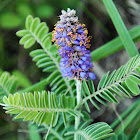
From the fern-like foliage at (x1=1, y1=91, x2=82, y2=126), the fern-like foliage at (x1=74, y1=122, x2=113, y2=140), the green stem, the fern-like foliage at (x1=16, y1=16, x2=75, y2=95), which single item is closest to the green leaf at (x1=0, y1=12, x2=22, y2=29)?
the fern-like foliage at (x1=16, y1=16, x2=75, y2=95)

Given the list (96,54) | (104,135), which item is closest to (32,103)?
(104,135)

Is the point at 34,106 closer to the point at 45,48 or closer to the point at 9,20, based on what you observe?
the point at 45,48

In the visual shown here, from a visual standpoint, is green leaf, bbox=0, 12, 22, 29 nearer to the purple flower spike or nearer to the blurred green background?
the blurred green background

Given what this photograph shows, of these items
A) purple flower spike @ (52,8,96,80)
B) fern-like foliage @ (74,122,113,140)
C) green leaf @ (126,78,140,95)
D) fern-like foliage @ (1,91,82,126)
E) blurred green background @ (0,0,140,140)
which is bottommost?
fern-like foliage @ (74,122,113,140)

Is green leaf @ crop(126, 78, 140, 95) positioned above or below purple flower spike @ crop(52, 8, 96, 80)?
below

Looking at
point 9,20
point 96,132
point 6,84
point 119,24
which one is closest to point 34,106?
point 96,132

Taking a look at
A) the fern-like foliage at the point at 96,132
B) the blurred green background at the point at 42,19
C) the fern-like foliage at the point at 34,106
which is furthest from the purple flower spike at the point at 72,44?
the blurred green background at the point at 42,19

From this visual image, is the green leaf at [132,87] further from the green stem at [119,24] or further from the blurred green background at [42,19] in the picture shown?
the blurred green background at [42,19]
